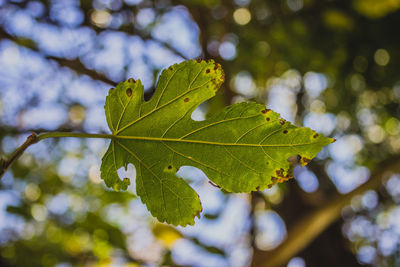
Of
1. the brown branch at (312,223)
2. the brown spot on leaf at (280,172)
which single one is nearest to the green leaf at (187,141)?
the brown spot on leaf at (280,172)

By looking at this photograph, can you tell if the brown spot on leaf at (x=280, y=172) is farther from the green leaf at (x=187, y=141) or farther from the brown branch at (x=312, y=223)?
the brown branch at (x=312, y=223)

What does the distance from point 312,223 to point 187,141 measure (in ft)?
7.20

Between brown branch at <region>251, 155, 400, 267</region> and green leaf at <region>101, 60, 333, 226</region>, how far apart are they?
2.01 metres

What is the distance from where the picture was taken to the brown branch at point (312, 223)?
9.34 feet

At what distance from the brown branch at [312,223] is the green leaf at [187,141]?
6.59 ft

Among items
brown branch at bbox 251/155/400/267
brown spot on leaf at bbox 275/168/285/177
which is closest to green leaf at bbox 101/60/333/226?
brown spot on leaf at bbox 275/168/285/177

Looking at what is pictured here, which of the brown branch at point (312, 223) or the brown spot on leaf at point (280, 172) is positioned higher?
the brown spot on leaf at point (280, 172)

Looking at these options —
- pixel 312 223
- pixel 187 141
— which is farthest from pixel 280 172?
pixel 312 223

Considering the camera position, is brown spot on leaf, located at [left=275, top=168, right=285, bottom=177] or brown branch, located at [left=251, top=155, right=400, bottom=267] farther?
brown branch, located at [left=251, top=155, right=400, bottom=267]

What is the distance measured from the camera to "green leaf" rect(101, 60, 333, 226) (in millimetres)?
1064

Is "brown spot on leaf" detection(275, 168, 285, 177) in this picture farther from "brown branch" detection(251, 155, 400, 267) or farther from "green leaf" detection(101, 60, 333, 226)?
"brown branch" detection(251, 155, 400, 267)

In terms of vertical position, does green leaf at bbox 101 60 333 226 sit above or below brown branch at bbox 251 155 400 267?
above

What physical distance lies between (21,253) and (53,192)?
178 cm

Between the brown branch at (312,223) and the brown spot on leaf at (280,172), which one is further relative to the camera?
the brown branch at (312,223)
